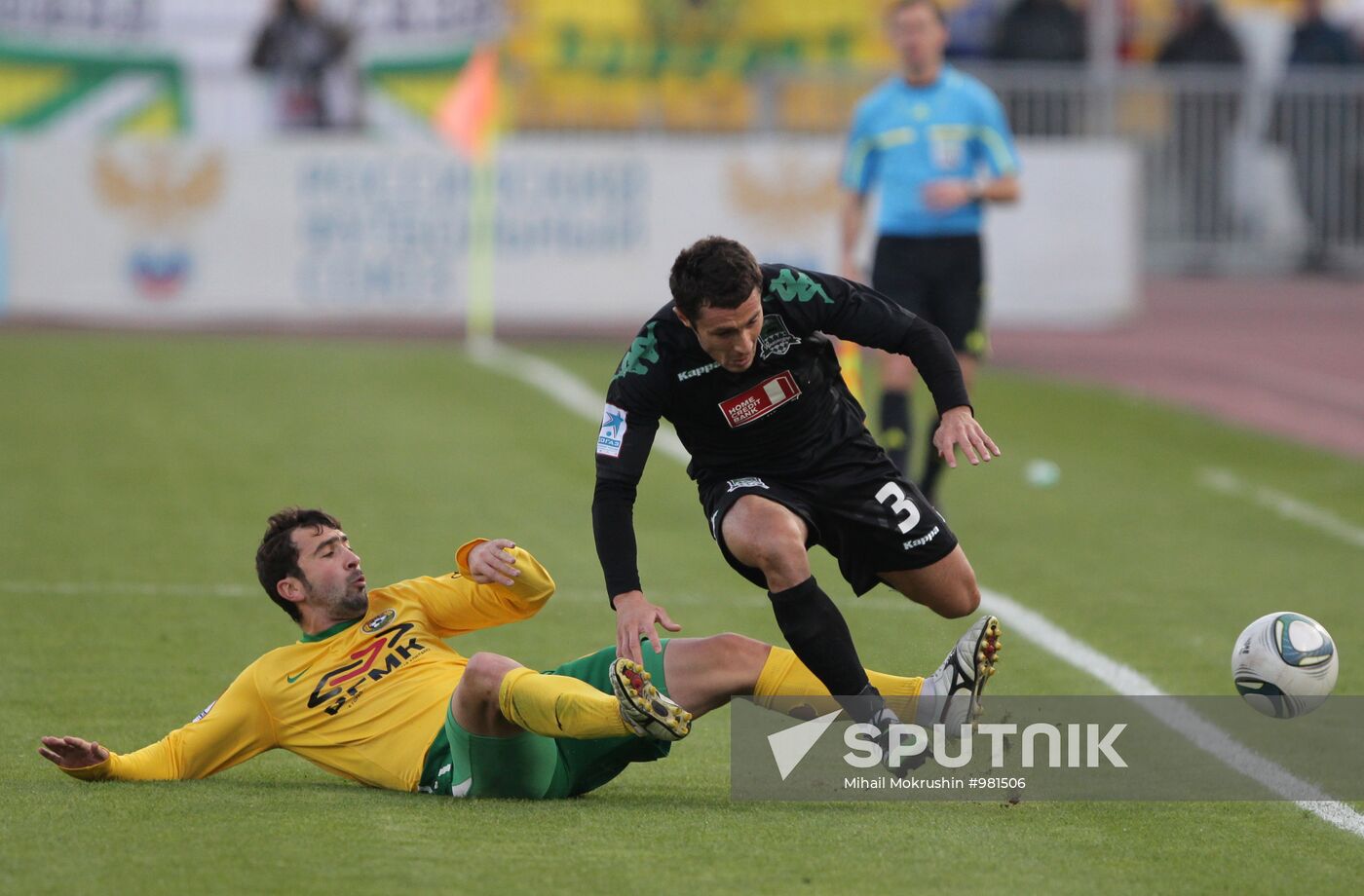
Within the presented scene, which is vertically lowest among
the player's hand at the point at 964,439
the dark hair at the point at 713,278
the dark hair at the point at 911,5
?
the player's hand at the point at 964,439

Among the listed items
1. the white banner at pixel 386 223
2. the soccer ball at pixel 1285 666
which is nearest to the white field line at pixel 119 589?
the soccer ball at pixel 1285 666

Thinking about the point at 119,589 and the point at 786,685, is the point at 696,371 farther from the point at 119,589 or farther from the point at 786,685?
the point at 119,589

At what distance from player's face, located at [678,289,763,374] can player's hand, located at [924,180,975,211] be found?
181 inches

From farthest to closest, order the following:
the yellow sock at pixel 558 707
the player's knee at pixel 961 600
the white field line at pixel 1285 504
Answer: the white field line at pixel 1285 504
the player's knee at pixel 961 600
the yellow sock at pixel 558 707

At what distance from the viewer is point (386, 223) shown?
1792cm

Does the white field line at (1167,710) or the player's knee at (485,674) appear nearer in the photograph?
the player's knee at (485,674)

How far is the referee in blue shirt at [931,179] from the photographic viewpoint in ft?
34.0

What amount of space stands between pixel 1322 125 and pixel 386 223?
10.0 m

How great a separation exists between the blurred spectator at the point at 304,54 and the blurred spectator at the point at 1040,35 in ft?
22.9

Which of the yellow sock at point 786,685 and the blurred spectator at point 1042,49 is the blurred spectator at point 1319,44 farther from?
the yellow sock at point 786,685

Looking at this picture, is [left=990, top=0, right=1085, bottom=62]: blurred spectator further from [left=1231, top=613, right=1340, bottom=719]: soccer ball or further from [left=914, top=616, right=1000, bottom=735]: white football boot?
[left=914, top=616, right=1000, bottom=735]: white football boot

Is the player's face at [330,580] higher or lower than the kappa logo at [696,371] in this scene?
lower

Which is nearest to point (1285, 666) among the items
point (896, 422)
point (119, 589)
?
point (896, 422)

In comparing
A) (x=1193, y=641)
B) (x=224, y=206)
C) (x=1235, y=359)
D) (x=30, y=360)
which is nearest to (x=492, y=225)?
(x=224, y=206)
